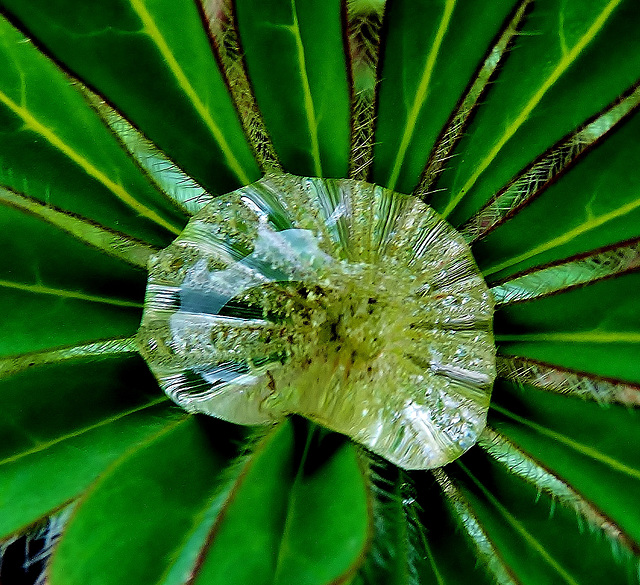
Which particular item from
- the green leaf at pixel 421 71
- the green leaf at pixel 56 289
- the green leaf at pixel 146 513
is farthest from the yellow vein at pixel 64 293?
the green leaf at pixel 421 71

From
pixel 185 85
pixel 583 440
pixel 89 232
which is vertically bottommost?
pixel 583 440

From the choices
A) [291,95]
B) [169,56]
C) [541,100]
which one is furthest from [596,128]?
[169,56]

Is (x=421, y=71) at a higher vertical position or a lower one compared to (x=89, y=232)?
higher

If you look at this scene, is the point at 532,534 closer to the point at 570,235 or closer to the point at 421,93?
the point at 570,235

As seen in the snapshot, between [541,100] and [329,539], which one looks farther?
[541,100]

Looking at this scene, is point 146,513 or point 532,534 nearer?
point 146,513

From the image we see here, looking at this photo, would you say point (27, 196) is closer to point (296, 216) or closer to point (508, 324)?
point (296, 216)

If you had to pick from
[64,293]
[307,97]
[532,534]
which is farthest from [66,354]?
[532,534]
